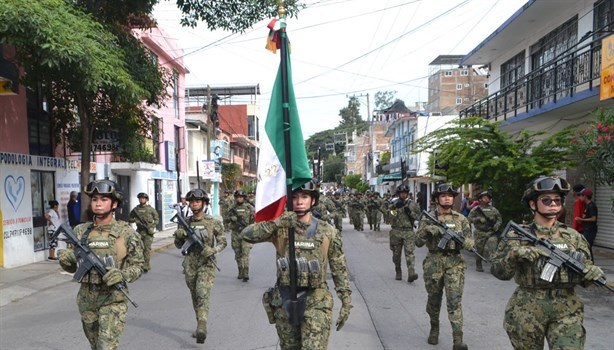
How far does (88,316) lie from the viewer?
4.07 m

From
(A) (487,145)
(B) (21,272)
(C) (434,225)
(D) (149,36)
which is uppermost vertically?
(D) (149,36)

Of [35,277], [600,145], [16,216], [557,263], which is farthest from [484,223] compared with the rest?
[16,216]

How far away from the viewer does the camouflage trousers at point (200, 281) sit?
580 cm

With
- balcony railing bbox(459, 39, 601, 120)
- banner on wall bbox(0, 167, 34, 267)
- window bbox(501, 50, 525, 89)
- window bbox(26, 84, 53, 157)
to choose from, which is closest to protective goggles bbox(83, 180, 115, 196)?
banner on wall bbox(0, 167, 34, 267)

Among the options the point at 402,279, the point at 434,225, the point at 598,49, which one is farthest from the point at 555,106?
the point at 434,225

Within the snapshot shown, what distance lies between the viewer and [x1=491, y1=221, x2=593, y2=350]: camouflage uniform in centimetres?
354

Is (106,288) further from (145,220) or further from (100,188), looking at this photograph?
(145,220)

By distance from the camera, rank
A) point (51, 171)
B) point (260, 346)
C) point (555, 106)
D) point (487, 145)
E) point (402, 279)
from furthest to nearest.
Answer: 1. point (51, 171)
2. point (555, 106)
3. point (487, 145)
4. point (402, 279)
5. point (260, 346)

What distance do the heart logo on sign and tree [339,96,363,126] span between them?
86025 mm

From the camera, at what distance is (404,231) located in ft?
31.7

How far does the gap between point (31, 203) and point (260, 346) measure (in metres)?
9.46

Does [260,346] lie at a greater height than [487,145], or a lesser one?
lesser

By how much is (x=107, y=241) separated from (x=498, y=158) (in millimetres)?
9266

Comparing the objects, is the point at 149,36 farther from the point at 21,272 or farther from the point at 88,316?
the point at 88,316
